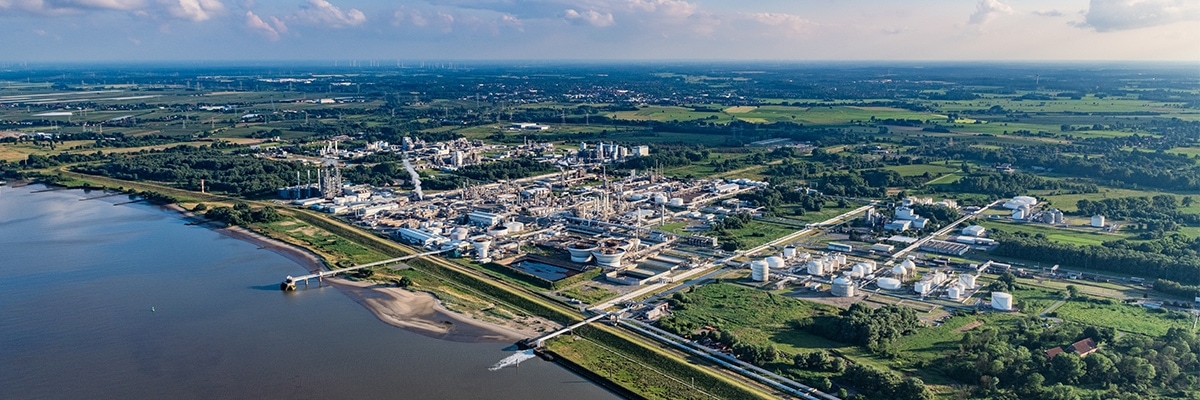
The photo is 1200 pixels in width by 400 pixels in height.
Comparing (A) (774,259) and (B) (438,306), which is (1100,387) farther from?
(B) (438,306)

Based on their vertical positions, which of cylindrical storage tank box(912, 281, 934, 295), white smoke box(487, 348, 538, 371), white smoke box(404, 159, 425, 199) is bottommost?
white smoke box(487, 348, 538, 371)

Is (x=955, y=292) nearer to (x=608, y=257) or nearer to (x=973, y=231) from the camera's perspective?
(x=973, y=231)

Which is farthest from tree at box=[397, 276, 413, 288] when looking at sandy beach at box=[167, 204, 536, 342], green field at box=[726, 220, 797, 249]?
green field at box=[726, 220, 797, 249]

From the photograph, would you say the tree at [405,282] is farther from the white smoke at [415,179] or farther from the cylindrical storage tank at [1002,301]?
the cylindrical storage tank at [1002,301]

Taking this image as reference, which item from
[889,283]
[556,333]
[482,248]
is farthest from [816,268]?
[482,248]

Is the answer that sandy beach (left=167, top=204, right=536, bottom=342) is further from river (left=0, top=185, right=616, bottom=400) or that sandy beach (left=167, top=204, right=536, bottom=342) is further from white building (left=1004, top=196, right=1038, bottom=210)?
white building (left=1004, top=196, right=1038, bottom=210)

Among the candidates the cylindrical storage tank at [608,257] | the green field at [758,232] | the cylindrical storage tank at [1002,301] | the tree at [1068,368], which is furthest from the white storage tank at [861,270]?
the tree at [1068,368]
